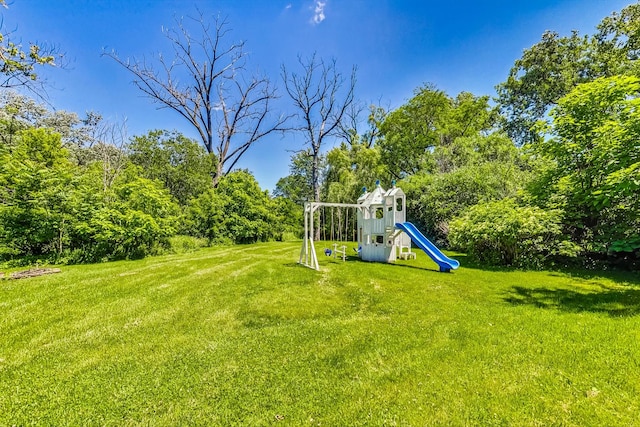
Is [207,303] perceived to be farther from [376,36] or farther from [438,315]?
[376,36]

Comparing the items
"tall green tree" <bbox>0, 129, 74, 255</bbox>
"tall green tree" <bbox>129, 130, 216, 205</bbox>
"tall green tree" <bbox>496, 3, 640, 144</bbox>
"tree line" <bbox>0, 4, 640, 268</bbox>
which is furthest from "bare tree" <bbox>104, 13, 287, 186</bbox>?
"tall green tree" <bbox>496, 3, 640, 144</bbox>

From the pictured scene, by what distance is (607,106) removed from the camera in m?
8.25

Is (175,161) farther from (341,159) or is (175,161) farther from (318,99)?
(341,159)

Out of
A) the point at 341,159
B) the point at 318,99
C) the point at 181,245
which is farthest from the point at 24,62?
the point at 341,159

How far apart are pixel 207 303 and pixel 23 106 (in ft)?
90.3

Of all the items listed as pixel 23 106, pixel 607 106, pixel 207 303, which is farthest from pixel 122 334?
pixel 23 106

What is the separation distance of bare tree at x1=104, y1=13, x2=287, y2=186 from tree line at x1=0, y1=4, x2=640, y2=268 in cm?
8

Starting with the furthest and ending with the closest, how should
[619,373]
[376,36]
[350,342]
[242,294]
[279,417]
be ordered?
[376,36]
[242,294]
[350,342]
[619,373]
[279,417]

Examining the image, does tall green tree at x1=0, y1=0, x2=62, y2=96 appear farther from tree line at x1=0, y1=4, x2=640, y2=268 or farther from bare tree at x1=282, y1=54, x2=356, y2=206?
bare tree at x1=282, y1=54, x2=356, y2=206

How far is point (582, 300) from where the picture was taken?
5375 mm

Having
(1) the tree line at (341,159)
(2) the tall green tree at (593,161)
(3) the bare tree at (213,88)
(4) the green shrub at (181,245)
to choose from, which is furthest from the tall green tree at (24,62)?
(2) the tall green tree at (593,161)

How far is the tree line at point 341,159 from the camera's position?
8.59m

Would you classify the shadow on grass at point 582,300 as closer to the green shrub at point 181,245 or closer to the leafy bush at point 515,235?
the leafy bush at point 515,235

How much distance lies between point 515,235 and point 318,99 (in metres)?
17.9
